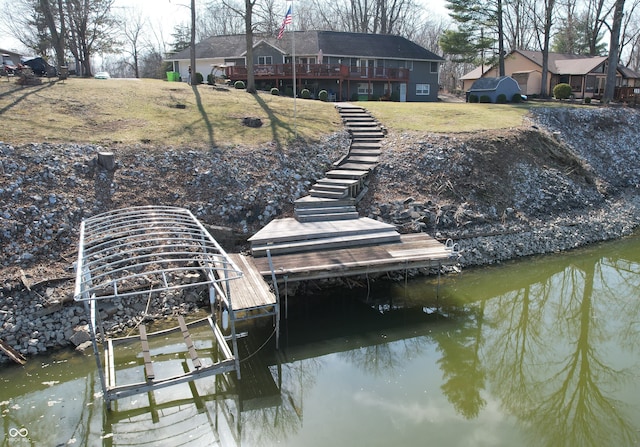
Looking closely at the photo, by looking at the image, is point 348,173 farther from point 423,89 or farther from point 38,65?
point 423,89

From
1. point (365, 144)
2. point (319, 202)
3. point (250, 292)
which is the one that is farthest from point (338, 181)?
point (250, 292)

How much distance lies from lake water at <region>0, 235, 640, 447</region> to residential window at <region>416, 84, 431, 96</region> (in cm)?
3038

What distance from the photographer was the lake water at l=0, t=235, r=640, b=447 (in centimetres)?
792

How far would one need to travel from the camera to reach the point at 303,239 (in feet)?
42.8

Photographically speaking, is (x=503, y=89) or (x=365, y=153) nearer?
(x=365, y=153)

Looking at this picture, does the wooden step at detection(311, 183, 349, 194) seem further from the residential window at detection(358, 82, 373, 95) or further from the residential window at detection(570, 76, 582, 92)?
the residential window at detection(570, 76, 582, 92)

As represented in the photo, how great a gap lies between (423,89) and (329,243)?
31.6m

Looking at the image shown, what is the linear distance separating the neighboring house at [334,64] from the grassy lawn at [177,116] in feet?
28.8

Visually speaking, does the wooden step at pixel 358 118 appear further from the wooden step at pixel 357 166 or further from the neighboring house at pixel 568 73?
the neighboring house at pixel 568 73

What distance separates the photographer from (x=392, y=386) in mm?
9164

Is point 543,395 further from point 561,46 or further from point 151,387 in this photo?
point 561,46

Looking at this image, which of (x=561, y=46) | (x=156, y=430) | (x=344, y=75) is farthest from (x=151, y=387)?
(x=561, y=46)

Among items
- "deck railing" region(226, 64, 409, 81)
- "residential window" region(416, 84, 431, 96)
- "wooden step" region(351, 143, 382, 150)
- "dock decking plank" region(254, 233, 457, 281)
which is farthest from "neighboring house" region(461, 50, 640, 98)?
"dock decking plank" region(254, 233, 457, 281)

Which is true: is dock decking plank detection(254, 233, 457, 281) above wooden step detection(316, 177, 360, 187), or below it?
below
